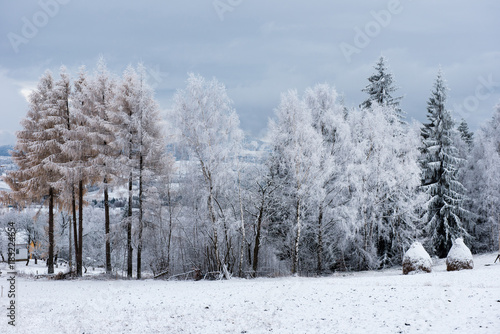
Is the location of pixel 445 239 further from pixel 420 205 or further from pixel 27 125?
pixel 27 125

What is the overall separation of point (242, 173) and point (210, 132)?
336cm

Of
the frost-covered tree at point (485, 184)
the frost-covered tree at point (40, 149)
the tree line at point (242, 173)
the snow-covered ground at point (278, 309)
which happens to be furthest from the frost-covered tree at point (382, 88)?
the frost-covered tree at point (40, 149)

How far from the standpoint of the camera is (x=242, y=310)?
38.8 ft

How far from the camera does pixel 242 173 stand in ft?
72.8

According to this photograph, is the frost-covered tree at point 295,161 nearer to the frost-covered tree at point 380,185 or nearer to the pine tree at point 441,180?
the frost-covered tree at point 380,185

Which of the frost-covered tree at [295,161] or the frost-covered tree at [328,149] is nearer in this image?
the frost-covered tree at [295,161]

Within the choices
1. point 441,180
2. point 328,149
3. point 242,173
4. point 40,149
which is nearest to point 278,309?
point 242,173

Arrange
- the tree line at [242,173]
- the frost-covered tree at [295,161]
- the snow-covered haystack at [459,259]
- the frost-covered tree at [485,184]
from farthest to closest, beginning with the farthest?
the frost-covered tree at [485,184], the frost-covered tree at [295,161], the tree line at [242,173], the snow-covered haystack at [459,259]

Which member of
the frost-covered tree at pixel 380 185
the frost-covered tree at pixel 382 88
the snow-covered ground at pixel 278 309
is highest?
the frost-covered tree at pixel 382 88

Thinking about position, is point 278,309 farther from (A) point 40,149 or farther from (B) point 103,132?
(A) point 40,149

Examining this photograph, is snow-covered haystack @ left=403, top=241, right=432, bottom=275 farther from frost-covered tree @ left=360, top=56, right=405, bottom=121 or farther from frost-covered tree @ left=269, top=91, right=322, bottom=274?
frost-covered tree @ left=360, top=56, right=405, bottom=121

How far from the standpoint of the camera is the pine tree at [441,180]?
29250 mm

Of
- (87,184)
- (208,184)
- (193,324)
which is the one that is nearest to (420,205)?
(208,184)

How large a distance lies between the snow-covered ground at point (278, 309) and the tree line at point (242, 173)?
696 cm
